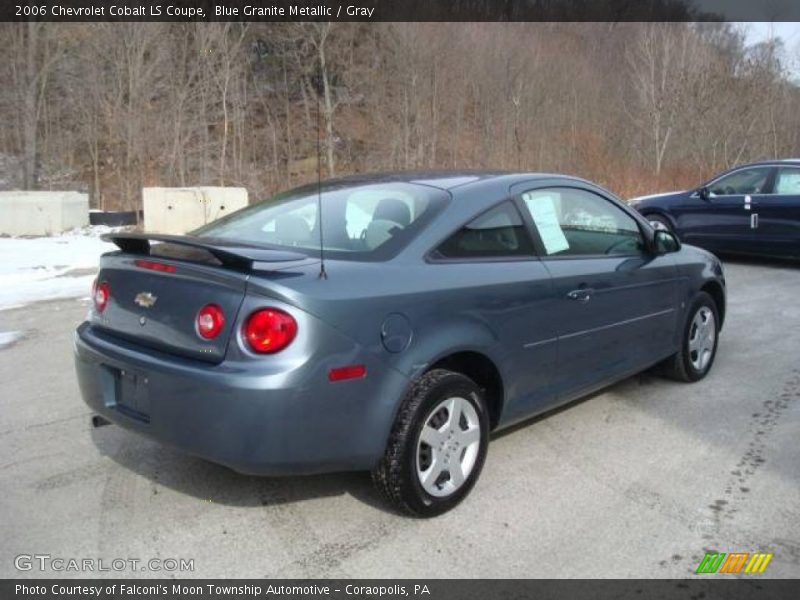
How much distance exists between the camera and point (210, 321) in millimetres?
2859

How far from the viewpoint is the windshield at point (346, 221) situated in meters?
3.28

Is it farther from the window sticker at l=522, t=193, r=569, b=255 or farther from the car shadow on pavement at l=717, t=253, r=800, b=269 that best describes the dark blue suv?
the window sticker at l=522, t=193, r=569, b=255

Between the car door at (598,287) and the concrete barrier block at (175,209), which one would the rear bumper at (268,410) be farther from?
the concrete barrier block at (175,209)

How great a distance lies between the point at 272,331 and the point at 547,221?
185cm

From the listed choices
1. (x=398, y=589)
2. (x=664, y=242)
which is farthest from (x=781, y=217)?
(x=398, y=589)

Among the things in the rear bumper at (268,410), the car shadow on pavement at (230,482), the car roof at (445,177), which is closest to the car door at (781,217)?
the car roof at (445,177)

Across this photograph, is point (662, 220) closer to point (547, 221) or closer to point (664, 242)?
point (664, 242)

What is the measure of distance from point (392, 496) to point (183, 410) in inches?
37.0

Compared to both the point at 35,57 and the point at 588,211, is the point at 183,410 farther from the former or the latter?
the point at 35,57

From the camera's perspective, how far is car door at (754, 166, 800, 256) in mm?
10008

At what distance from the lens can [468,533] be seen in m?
3.07

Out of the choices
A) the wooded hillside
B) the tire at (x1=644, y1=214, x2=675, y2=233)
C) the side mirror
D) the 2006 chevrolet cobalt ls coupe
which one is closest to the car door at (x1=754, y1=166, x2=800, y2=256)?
the tire at (x1=644, y1=214, x2=675, y2=233)

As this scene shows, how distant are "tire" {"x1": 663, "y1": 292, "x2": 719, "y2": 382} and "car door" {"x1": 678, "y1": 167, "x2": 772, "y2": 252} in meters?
5.78

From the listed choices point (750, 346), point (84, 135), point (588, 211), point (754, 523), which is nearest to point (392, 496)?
point (754, 523)
